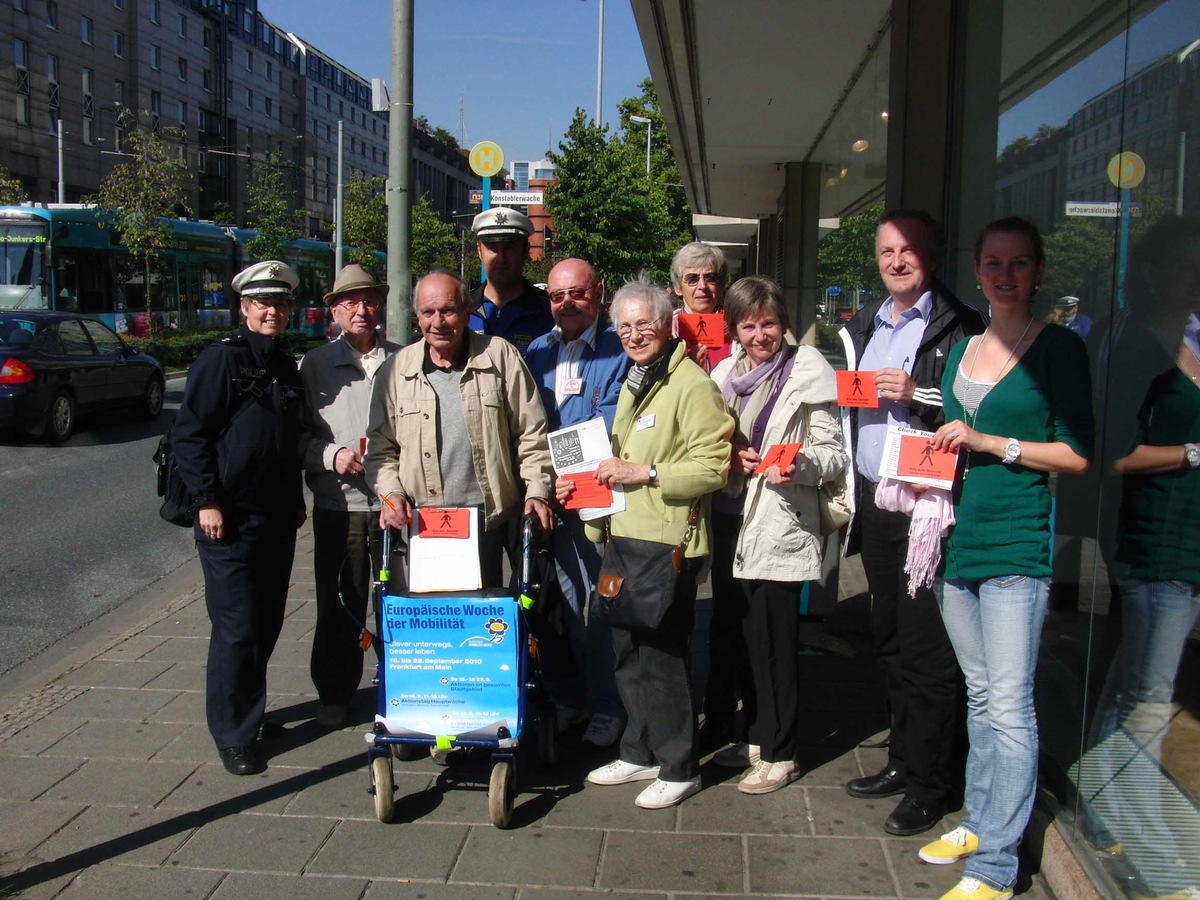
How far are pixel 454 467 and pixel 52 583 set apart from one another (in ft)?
15.9

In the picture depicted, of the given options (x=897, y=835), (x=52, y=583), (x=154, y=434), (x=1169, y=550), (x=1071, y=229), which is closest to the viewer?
(x=1169, y=550)

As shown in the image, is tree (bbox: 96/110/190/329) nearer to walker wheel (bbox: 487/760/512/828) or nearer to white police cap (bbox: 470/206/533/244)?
white police cap (bbox: 470/206/533/244)

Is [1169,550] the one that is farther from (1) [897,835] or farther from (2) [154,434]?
(2) [154,434]

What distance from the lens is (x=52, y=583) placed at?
7.90m

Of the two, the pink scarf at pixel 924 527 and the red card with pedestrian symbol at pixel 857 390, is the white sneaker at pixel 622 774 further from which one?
the red card with pedestrian symbol at pixel 857 390

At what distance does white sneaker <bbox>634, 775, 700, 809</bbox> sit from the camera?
4137mm

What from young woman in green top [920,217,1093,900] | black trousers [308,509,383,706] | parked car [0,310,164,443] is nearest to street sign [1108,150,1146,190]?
young woman in green top [920,217,1093,900]

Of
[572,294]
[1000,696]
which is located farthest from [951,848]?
[572,294]

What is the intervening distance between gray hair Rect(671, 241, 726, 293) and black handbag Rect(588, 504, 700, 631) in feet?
4.43

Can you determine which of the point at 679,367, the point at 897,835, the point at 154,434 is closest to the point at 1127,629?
the point at 897,835

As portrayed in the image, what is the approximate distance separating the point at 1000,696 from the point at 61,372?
14.1m

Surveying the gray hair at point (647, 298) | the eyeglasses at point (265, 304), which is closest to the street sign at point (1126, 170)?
the gray hair at point (647, 298)

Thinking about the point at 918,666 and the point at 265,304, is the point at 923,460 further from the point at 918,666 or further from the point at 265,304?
the point at 265,304

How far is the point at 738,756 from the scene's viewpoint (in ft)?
14.8
